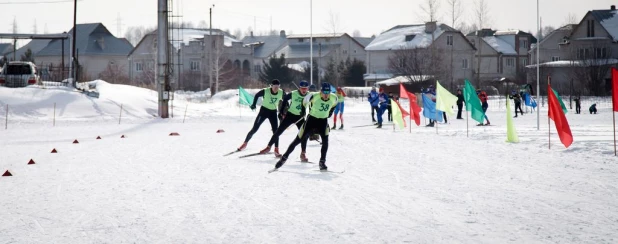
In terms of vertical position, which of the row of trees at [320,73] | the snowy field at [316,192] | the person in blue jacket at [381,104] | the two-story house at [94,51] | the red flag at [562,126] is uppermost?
the two-story house at [94,51]

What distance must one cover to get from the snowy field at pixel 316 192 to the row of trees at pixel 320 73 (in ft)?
180

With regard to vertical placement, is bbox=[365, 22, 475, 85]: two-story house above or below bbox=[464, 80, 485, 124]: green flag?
above

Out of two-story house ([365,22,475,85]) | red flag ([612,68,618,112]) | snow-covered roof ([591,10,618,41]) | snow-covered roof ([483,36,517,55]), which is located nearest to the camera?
red flag ([612,68,618,112])

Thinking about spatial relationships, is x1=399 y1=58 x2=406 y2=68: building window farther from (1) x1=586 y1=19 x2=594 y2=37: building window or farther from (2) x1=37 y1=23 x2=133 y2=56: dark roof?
(2) x1=37 y1=23 x2=133 y2=56: dark roof

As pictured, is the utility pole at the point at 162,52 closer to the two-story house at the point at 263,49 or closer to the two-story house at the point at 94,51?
the two-story house at the point at 94,51

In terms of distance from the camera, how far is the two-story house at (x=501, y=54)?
302ft

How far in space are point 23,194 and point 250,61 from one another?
289ft

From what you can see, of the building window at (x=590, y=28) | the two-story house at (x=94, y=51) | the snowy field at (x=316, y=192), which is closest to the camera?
the snowy field at (x=316, y=192)

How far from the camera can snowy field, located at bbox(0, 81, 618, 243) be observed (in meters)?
8.61

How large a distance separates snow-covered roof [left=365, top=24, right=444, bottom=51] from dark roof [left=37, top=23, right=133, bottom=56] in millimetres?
31726

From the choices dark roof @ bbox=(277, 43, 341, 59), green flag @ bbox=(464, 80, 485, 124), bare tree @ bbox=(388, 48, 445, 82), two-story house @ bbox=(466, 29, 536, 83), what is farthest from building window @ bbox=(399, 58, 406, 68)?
green flag @ bbox=(464, 80, 485, 124)

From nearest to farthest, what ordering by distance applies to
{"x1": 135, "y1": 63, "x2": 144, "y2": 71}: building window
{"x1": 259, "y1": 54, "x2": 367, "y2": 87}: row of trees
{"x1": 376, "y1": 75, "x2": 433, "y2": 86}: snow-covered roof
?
1. {"x1": 376, "y1": 75, "x2": 433, "y2": 86}: snow-covered roof
2. {"x1": 259, "y1": 54, "x2": 367, "y2": 87}: row of trees
3. {"x1": 135, "y1": 63, "x2": 144, "y2": 71}: building window

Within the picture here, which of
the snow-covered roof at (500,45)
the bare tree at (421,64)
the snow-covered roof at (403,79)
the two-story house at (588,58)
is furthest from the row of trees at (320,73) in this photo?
the snow-covered roof at (500,45)

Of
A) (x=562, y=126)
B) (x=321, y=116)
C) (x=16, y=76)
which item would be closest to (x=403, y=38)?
(x=16, y=76)
